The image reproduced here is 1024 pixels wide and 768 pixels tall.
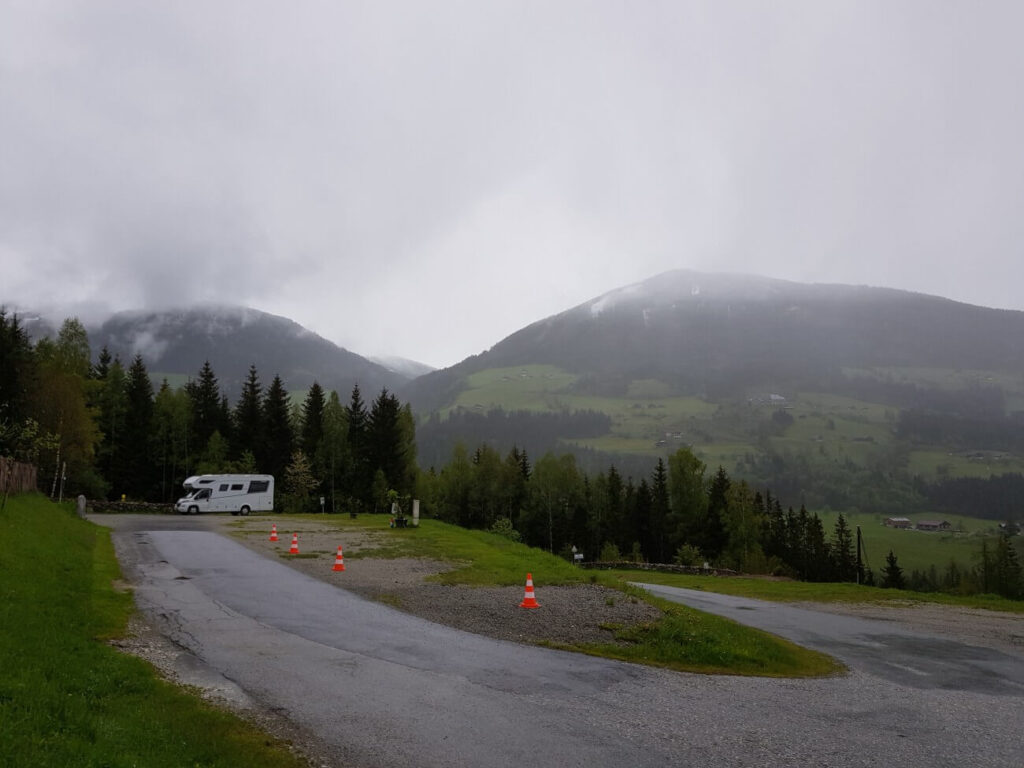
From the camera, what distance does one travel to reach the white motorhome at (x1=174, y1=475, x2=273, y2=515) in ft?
182

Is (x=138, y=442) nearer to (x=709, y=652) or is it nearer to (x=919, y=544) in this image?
(x=709, y=652)

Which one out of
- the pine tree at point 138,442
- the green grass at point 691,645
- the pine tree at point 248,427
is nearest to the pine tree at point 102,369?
the pine tree at point 138,442

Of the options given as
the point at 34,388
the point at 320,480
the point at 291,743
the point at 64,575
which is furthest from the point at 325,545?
the point at 320,480

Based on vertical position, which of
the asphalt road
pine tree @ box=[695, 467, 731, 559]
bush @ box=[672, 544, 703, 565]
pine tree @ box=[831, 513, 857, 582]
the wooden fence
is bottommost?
pine tree @ box=[831, 513, 857, 582]

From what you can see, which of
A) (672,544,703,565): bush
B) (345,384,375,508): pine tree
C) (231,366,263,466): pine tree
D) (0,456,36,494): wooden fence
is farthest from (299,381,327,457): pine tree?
(672,544,703,565): bush

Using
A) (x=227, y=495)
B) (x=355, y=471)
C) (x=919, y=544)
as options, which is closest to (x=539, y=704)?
Answer: (x=227, y=495)

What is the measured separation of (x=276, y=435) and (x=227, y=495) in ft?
91.2

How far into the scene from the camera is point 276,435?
84.7 meters

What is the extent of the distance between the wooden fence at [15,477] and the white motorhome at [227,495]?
15.7 m

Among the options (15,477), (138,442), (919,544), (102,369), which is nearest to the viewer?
(15,477)

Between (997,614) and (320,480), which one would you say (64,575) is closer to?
(997,614)

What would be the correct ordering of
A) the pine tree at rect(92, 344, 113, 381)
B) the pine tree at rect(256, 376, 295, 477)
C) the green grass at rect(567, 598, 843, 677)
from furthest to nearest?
the pine tree at rect(256, 376, 295, 477) < the pine tree at rect(92, 344, 113, 381) < the green grass at rect(567, 598, 843, 677)

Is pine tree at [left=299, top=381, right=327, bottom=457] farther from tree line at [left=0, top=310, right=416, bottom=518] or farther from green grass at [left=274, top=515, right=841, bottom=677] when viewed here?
green grass at [left=274, top=515, right=841, bottom=677]

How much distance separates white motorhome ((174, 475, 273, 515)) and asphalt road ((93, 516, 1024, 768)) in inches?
1770
